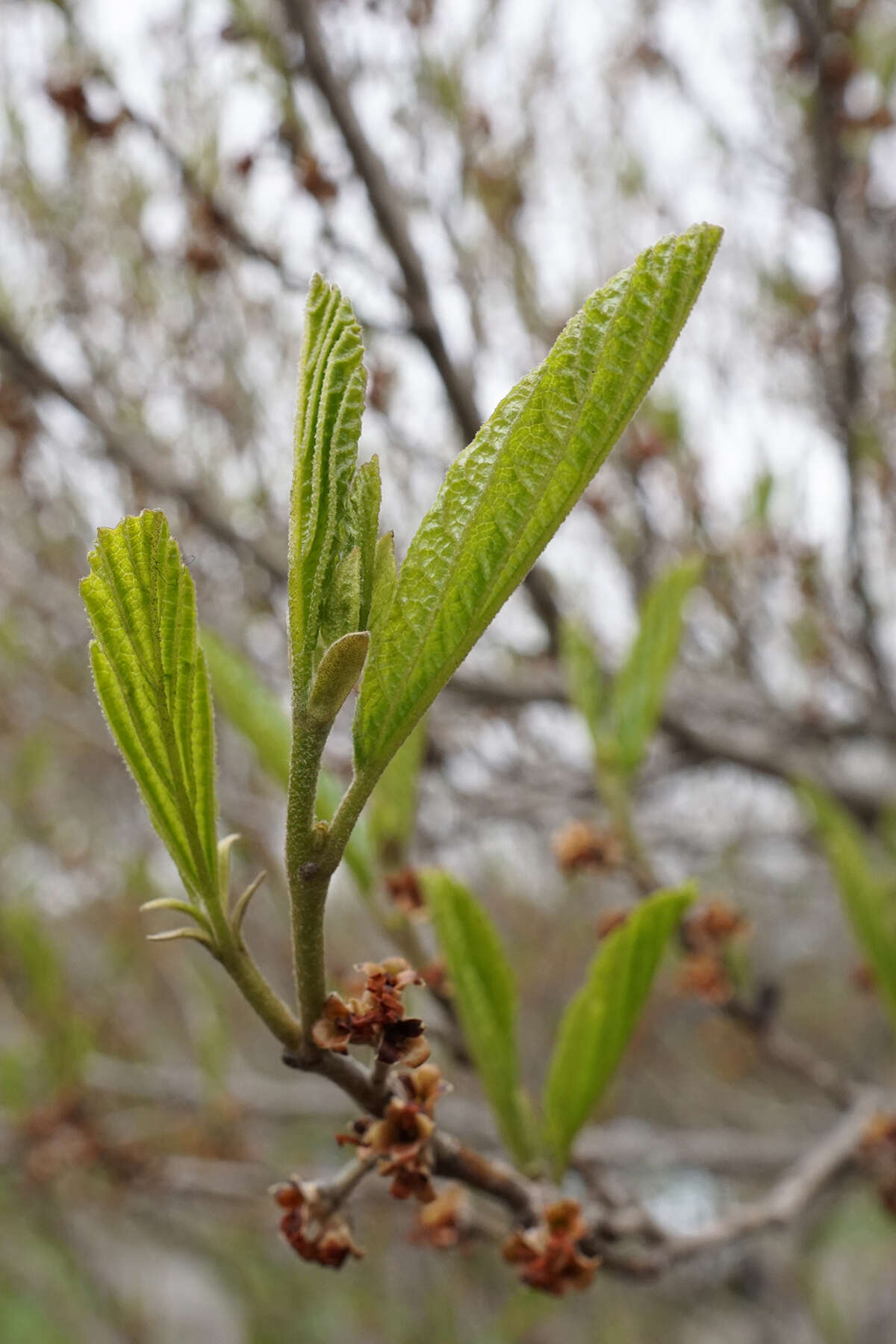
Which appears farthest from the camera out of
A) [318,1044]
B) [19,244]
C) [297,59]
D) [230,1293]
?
[230,1293]

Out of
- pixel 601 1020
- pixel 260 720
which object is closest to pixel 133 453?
pixel 260 720

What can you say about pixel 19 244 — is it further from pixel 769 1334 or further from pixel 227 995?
pixel 769 1334

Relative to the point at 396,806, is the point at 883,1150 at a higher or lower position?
lower

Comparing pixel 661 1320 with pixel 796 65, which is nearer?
pixel 796 65

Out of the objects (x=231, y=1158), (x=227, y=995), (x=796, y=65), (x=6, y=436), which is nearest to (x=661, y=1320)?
(x=227, y=995)

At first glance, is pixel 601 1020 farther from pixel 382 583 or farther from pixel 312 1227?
pixel 382 583

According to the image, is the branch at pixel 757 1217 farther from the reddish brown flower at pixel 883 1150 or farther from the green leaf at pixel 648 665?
the green leaf at pixel 648 665
